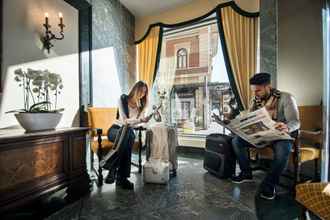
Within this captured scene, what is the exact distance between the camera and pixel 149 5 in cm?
369

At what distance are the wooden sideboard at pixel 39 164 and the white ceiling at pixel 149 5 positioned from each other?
260cm

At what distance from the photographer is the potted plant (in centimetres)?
170

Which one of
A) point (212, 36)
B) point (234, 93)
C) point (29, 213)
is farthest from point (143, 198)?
point (212, 36)

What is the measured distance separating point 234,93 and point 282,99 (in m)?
1.12

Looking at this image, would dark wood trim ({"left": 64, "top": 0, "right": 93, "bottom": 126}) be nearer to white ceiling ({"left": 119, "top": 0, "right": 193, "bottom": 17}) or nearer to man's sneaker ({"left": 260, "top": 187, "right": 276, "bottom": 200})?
white ceiling ({"left": 119, "top": 0, "right": 193, "bottom": 17})

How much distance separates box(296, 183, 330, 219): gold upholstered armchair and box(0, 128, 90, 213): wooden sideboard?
1.78 m

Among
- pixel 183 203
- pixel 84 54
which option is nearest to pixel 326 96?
pixel 183 203

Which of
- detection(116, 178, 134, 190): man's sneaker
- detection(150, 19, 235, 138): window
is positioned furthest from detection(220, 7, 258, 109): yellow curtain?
detection(116, 178, 134, 190): man's sneaker

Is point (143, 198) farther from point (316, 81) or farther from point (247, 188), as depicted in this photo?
point (316, 81)

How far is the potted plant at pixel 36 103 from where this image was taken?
5.59ft

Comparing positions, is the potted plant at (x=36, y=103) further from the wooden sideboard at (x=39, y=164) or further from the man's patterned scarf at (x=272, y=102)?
the man's patterned scarf at (x=272, y=102)

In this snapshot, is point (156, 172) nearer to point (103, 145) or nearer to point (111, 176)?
point (111, 176)

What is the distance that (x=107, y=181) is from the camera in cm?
227

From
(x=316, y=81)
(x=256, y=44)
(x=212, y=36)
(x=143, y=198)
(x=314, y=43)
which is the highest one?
(x=212, y=36)
